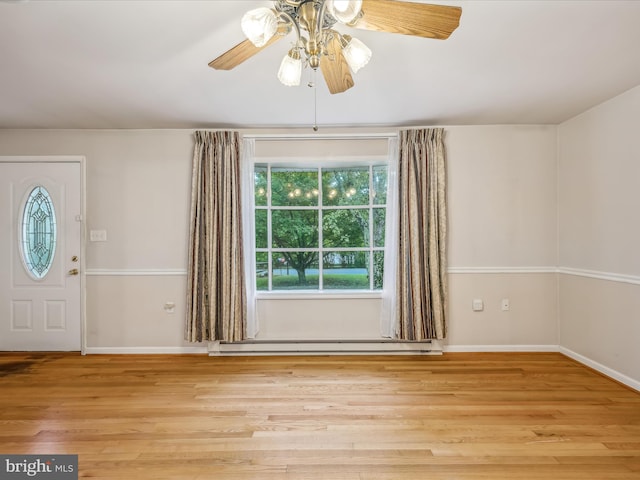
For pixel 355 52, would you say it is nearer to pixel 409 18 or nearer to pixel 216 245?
pixel 409 18

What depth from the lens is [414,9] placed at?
4.47ft

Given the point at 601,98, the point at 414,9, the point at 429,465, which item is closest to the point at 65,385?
the point at 429,465

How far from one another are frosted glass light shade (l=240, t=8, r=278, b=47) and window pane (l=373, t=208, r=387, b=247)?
254cm

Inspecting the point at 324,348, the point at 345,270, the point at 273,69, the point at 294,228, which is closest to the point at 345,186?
the point at 294,228

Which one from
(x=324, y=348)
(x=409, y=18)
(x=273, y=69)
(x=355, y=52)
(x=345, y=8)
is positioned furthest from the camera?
(x=324, y=348)

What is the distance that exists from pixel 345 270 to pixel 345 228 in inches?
18.2

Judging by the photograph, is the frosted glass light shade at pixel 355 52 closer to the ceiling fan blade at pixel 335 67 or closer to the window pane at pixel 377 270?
the ceiling fan blade at pixel 335 67

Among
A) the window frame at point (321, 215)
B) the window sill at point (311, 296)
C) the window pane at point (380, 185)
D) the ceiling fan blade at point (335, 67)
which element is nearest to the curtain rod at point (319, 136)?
the window frame at point (321, 215)

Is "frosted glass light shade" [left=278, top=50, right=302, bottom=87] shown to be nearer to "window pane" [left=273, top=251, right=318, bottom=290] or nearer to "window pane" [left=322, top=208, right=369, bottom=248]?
"window pane" [left=322, top=208, right=369, bottom=248]

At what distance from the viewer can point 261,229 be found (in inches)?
150

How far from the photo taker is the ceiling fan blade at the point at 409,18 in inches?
53.3

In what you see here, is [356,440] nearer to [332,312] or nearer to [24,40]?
[332,312]

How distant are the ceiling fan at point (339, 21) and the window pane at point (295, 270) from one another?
2.35m

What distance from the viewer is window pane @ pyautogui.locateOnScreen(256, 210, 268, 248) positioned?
12.5ft
